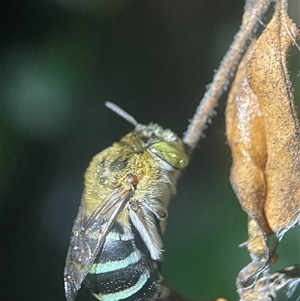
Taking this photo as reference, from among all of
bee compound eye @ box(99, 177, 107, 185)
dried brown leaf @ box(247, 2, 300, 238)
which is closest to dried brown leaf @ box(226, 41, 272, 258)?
dried brown leaf @ box(247, 2, 300, 238)

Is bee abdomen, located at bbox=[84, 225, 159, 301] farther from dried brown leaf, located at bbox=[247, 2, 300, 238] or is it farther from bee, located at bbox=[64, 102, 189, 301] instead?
dried brown leaf, located at bbox=[247, 2, 300, 238]

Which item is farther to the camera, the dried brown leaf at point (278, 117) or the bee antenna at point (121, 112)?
the bee antenna at point (121, 112)

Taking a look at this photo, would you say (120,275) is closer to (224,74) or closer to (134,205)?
(134,205)

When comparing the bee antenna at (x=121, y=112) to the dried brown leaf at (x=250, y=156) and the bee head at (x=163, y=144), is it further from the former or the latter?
the dried brown leaf at (x=250, y=156)

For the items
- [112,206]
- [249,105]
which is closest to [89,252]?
[112,206]

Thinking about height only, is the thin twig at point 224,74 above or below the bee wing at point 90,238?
above

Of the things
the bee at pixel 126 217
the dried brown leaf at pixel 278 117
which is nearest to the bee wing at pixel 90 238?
the bee at pixel 126 217
